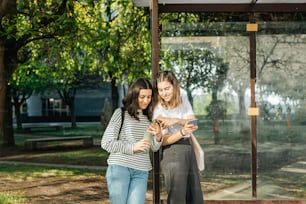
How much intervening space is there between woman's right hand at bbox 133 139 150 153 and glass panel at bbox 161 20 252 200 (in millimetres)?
2304

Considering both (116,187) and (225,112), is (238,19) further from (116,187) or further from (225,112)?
(116,187)

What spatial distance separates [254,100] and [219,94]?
0.48 meters

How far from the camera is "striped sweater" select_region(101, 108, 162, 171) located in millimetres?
3342

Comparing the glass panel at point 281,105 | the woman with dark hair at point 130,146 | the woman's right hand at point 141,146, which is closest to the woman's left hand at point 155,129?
the woman with dark hair at point 130,146

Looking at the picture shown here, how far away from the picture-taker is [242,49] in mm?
5828

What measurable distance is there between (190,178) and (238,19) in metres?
2.86

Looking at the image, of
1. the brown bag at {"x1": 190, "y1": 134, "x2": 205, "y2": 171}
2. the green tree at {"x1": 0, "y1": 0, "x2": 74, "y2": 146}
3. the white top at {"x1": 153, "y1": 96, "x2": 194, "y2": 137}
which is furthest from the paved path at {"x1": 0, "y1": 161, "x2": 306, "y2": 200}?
the green tree at {"x1": 0, "y1": 0, "x2": 74, "y2": 146}

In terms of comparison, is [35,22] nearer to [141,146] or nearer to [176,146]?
[176,146]

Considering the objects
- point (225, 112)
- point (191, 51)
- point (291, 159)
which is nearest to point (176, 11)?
point (191, 51)

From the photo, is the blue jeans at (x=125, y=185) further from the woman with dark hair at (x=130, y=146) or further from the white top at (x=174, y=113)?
the white top at (x=174, y=113)

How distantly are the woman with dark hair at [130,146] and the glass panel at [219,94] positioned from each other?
6.92ft

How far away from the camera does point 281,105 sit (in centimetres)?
589

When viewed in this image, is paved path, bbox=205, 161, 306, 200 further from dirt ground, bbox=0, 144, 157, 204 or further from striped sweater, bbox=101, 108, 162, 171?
striped sweater, bbox=101, 108, 162, 171

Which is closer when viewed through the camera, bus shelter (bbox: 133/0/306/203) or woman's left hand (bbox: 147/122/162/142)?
woman's left hand (bbox: 147/122/162/142)
